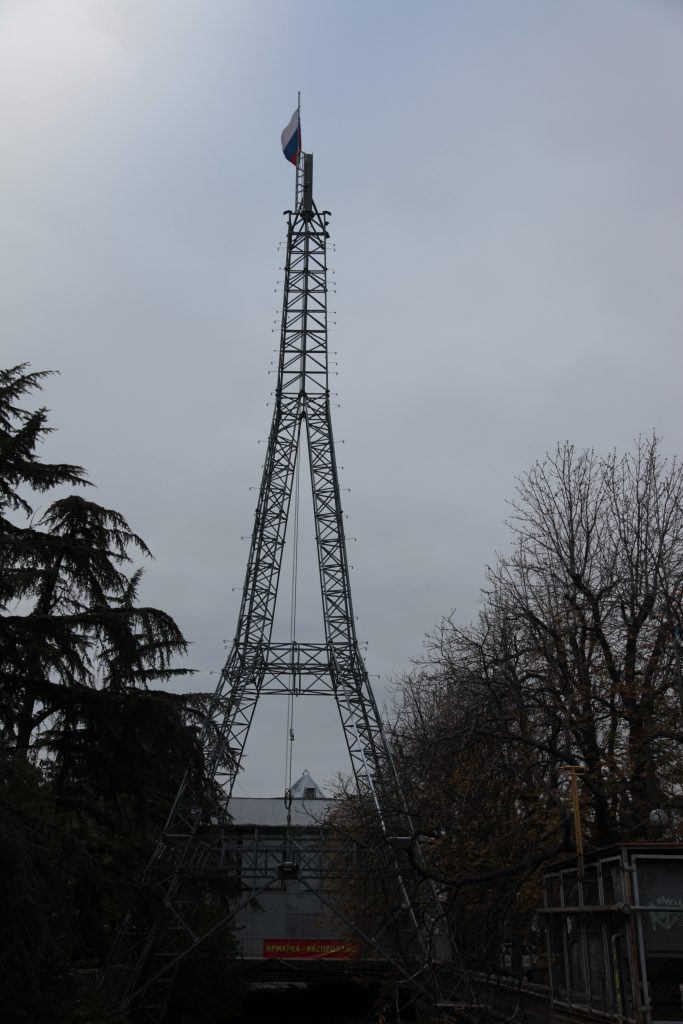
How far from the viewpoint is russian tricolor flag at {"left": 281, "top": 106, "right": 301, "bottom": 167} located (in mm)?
29672

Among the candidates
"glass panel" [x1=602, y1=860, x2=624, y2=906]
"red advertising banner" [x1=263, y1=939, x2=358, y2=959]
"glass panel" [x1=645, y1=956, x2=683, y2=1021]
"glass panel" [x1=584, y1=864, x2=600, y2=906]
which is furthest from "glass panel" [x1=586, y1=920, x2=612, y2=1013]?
"red advertising banner" [x1=263, y1=939, x2=358, y2=959]

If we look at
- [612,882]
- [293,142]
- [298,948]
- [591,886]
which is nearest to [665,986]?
[612,882]

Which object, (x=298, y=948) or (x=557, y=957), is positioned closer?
(x=557, y=957)

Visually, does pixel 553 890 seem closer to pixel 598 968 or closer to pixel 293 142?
pixel 598 968

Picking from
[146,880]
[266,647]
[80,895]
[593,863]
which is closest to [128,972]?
[146,880]

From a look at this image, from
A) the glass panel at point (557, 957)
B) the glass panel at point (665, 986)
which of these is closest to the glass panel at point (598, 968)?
the glass panel at point (665, 986)

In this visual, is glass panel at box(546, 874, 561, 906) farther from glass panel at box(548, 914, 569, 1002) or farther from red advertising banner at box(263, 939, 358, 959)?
red advertising banner at box(263, 939, 358, 959)

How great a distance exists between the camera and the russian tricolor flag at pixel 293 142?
97.3 ft

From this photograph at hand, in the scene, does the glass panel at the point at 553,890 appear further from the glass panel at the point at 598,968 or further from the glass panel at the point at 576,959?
the glass panel at the point at 598,968

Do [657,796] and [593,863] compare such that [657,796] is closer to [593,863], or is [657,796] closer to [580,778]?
[580,778]

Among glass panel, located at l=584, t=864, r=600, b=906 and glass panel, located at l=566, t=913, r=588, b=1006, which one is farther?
glass panel, located at l=566, t=913, r=588, b=1006

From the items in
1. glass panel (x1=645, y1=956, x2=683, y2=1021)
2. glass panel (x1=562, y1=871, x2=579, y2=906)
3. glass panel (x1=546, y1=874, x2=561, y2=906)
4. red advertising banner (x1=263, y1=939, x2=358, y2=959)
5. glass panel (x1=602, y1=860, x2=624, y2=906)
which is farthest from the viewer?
red advertising banner (x1=263, y1=939, x2=358, y2=959)

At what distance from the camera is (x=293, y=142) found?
97.8ft

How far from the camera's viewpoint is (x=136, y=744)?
56.2 feet
